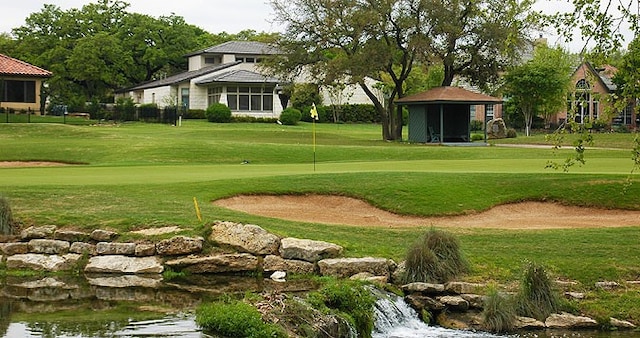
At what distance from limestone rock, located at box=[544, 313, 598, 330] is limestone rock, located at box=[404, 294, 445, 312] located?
1899 mm

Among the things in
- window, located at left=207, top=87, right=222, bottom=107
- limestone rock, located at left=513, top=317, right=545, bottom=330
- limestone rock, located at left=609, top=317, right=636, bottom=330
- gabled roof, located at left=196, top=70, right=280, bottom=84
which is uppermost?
gabled roof, located at left=196, top=70, right=280, bottom=84

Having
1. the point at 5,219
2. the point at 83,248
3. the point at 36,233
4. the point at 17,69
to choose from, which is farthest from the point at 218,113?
the point at 83,248

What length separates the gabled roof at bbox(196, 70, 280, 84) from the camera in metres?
79.5

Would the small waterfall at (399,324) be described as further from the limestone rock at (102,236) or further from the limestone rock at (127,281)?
the limestone rock at (102,236)

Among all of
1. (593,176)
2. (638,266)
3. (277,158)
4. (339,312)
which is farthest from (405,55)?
(339,312)

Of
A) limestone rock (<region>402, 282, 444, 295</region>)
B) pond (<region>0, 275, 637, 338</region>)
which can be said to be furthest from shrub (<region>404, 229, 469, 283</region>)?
pond (<region>0, 275, 637, 338</region>)

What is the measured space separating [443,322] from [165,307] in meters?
4.79

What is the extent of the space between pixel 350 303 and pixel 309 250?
3.83 m

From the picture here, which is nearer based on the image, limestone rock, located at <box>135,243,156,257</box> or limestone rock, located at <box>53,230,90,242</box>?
limestone rock, located at <box>135,243,156,257</box>

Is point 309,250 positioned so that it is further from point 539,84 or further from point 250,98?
point 250,98

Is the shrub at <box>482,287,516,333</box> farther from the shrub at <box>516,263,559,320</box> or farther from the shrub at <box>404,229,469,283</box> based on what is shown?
the shrub at <box>404,229,469,283</box>

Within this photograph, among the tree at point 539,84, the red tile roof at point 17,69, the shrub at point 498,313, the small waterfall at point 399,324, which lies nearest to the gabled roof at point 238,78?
the red tile roof at point 17,69

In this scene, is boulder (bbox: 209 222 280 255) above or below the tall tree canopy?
below

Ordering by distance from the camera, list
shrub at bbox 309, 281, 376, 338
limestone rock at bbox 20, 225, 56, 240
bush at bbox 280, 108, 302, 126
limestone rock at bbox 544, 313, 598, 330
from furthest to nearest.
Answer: bush at bbox 280, 108, 302, 126 → limestone rock at bbox 20, 225, 56, 240 → limestone rock at bbox 544, 313, 598, 330 → shrub at bbox 309, 281, 376, 338
